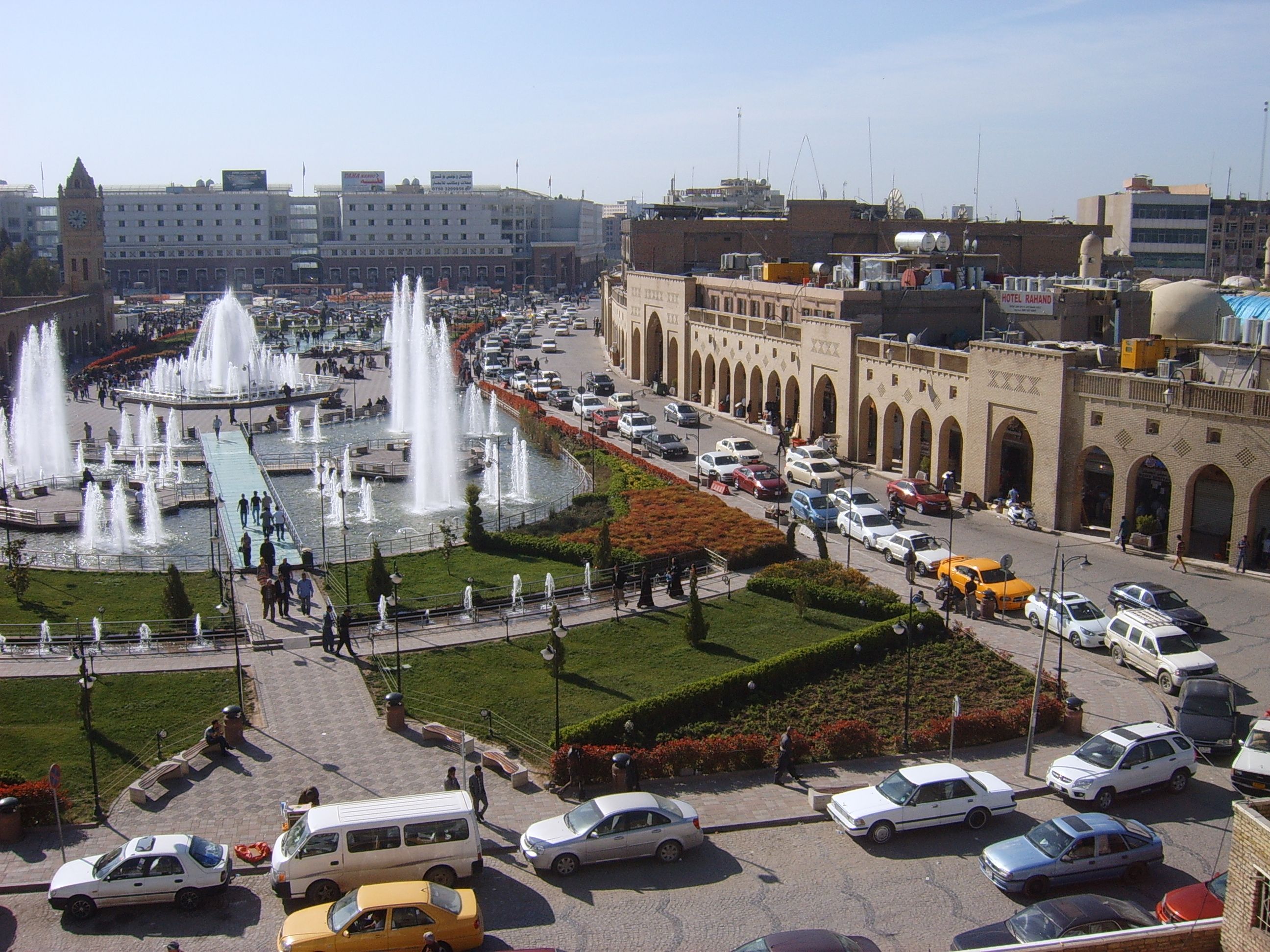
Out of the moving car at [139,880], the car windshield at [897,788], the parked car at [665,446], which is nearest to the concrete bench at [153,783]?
the moving car at [139,880]

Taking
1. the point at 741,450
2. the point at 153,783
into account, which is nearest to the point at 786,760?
the point at 153,783

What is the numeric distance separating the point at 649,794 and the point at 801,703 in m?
5.59

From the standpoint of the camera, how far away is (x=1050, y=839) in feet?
53.1

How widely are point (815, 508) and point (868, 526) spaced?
2.27m

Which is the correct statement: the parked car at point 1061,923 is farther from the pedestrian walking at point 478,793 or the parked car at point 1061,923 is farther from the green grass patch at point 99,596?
the green grass patch at point 99,596

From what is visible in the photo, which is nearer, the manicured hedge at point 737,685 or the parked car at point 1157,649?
the manicured hedge at point 737,685

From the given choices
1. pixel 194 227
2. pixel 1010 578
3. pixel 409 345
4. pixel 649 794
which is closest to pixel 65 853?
pixel 649 794

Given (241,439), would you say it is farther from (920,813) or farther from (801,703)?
(920,813)

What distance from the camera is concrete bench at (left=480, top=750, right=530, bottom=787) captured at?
1891 centimetres

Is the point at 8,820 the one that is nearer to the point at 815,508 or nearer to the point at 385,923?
the point at 385,923

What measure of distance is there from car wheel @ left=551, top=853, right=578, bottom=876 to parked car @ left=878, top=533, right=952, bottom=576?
15548 millimetres

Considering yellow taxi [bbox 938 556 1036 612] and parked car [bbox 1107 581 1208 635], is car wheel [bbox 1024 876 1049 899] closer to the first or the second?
parked car [bbox 1107 581 1208 635]

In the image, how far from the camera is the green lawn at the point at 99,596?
87.5 ft

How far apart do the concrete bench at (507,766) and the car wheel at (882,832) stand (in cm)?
535
